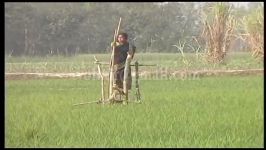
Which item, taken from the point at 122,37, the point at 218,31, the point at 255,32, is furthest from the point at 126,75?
the point at 255,32

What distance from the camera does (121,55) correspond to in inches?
181

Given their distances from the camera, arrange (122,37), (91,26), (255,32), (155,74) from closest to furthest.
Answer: (122,37), (91,26), (155,74), (255,32)

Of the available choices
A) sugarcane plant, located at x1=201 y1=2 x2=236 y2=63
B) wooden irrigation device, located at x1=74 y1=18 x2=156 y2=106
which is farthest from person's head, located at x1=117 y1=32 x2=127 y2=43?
sugarcane plant, located at x1=201 y1=2 x2=236 y2=63

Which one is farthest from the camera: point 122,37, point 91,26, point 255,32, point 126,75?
point 255,32

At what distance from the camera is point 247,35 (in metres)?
6.46

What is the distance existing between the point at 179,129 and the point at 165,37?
1.55m

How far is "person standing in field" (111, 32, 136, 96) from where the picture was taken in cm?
455

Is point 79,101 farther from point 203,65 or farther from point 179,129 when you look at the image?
point 203,65

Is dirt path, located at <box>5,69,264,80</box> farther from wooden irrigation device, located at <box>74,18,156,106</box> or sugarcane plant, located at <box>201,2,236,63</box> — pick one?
sugarcane plant, located at <box>201,2,236,63</box>

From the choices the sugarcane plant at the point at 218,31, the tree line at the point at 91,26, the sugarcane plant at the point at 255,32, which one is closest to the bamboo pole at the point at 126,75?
the tree line at the point at 91,26

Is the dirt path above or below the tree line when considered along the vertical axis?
below

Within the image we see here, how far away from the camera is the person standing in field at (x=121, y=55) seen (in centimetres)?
455

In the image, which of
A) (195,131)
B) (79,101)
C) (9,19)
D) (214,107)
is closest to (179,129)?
(195,131)

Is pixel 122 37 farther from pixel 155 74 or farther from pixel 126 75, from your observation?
pixel 155 74
